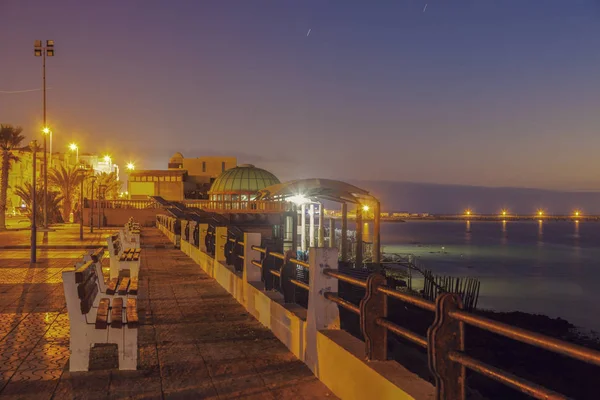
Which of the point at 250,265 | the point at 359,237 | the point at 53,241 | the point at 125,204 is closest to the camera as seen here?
the point at 250,265

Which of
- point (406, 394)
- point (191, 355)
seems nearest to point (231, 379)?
point (191, 355)

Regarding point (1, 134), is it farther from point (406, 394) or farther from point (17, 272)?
point (406, 394)

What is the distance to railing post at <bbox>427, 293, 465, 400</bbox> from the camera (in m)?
3.81

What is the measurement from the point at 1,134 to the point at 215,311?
43.8 m

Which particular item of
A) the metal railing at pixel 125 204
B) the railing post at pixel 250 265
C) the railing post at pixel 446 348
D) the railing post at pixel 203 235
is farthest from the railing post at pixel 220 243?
the metal railing at pixel 125 204

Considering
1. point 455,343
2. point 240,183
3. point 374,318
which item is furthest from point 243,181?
point 455,343

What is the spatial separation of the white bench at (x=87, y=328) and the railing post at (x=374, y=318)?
261 cm

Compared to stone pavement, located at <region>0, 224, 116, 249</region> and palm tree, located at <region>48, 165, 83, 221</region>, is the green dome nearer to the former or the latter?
palm tree, located at <region>48, 165, 83, 221</region>

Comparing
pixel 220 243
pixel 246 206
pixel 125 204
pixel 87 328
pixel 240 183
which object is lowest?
pixel 87 328

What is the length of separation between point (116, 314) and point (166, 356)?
926 millimetres

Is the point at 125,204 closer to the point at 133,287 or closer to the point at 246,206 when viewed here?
the point at 246,206

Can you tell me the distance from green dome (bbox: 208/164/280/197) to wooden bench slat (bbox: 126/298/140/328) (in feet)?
187

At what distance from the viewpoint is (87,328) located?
668 cm

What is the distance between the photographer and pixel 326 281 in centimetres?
671
